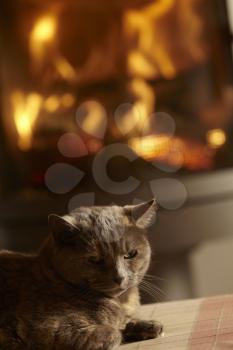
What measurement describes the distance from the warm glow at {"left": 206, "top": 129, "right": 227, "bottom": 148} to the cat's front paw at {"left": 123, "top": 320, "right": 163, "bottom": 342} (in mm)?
1028

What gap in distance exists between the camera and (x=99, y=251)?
1320 mm

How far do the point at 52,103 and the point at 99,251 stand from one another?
1.10 metres

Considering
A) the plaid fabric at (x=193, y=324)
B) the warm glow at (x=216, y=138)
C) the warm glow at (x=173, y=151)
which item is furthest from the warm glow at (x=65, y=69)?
the plaid fabric at (x=193, y=324)

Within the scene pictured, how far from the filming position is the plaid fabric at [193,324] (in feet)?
4.15

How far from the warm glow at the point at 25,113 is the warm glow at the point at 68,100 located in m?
0.08

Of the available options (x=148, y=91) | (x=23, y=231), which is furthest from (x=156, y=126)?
(x=23, y=231)

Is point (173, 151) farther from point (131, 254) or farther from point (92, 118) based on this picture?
point (131, 254)

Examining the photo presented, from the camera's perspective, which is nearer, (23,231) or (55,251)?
(55,251)

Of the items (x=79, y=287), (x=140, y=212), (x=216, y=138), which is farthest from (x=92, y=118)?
(x=79, y=287)

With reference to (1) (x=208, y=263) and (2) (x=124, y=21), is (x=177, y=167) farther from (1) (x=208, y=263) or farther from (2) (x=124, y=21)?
(2) (x=124, y=21)

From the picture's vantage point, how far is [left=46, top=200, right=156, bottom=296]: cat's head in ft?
4.33

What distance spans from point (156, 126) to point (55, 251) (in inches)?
40.3

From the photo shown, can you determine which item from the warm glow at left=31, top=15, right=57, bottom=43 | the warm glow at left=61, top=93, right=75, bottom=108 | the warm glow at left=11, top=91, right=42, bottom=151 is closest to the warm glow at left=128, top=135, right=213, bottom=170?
the warm glow at left=61, top=93, right=75, bottom=108

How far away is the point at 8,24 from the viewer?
92.7 inches
